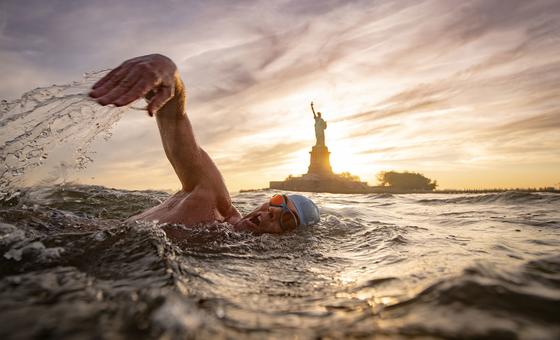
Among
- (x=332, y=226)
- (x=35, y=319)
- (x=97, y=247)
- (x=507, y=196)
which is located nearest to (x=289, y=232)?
(x=332, y=226)

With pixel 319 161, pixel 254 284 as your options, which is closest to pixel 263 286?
pixel 254 284

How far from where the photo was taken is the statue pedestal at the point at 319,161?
108 feet

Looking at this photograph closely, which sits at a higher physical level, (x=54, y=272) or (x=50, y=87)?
(x=50, y=87)

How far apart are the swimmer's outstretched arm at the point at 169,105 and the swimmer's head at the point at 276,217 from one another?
0.34 metres

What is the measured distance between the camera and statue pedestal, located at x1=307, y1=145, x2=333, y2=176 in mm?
32812

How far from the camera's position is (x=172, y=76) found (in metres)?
2.42

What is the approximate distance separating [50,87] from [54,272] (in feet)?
6.45

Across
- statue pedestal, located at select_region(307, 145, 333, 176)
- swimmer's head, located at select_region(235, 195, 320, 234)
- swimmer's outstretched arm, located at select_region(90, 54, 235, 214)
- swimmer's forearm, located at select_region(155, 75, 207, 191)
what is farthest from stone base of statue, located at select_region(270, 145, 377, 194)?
swimmer's forearm, located at select_region(155, 75, 207, 191)

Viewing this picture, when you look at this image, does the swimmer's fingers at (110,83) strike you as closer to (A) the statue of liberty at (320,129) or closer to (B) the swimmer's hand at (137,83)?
(B) the swimmer's hand at (137,83)

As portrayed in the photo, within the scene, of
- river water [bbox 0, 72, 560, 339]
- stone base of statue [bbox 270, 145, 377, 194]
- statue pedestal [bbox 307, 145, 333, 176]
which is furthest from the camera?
statue pedestal [bbox 307, 145, 333, 176]

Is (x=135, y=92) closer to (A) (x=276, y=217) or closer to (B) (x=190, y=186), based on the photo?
(B) (x=190, y=186)

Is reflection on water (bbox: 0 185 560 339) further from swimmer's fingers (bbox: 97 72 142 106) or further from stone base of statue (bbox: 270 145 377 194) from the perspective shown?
stone base of statue (bbox: 270 145 377 194)

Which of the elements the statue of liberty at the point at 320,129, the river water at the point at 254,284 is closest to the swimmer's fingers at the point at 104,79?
the river water at the point at 254,284

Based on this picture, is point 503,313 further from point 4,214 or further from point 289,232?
point 4,214
